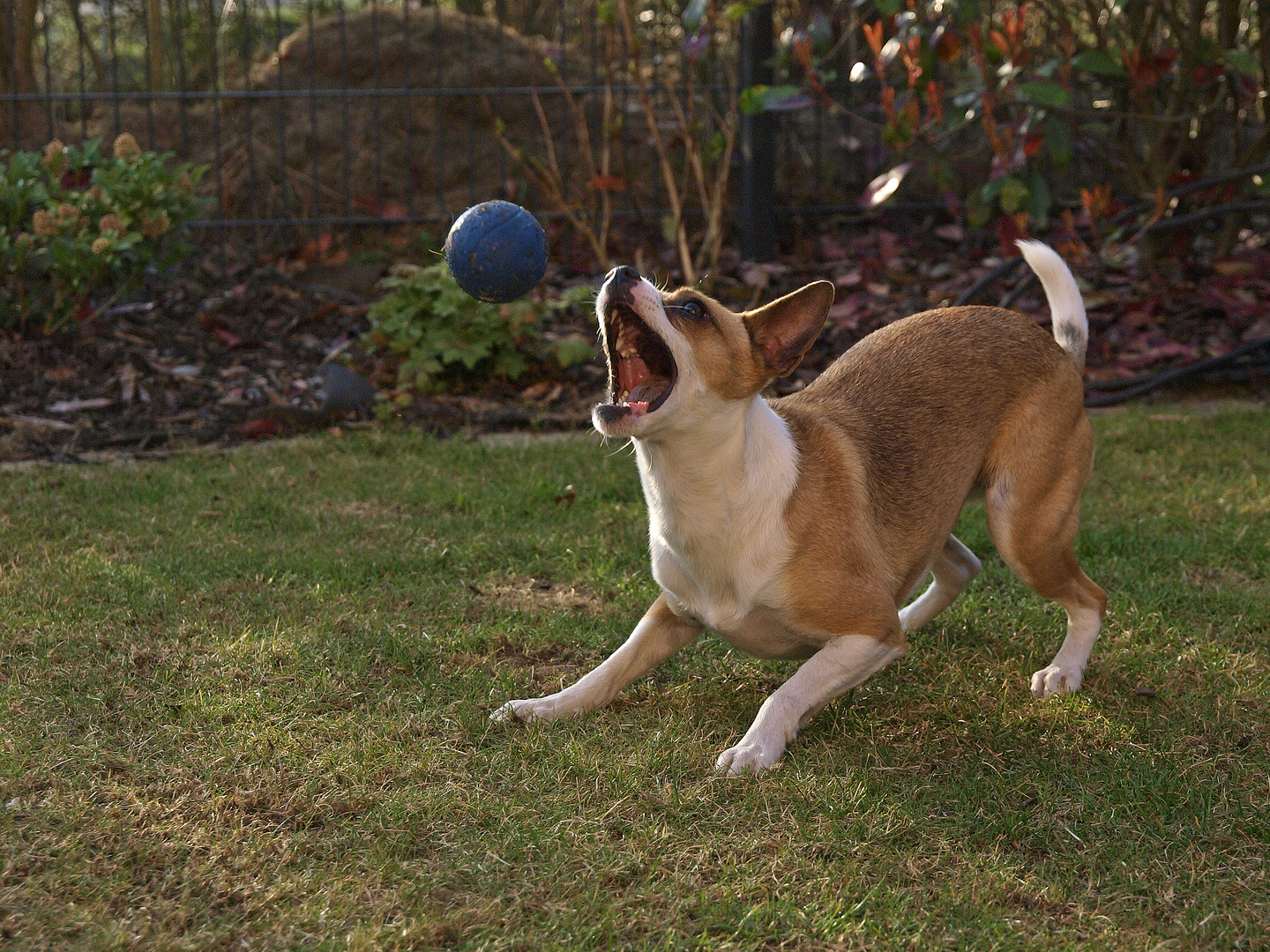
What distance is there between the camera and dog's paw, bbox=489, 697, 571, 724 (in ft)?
11.4

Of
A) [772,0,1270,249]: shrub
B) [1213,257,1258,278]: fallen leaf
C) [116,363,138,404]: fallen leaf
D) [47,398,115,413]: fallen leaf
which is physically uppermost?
[772,0,1270,249]: shrub

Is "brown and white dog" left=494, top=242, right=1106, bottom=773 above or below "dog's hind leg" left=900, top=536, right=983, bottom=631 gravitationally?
above

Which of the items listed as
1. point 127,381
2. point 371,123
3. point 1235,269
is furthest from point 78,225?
point 1235,269

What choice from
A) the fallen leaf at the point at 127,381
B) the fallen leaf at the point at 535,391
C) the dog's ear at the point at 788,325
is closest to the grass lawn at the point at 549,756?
the dog's ear at the point at 788,325

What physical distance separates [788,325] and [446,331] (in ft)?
12.8

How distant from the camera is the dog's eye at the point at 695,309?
134 inches

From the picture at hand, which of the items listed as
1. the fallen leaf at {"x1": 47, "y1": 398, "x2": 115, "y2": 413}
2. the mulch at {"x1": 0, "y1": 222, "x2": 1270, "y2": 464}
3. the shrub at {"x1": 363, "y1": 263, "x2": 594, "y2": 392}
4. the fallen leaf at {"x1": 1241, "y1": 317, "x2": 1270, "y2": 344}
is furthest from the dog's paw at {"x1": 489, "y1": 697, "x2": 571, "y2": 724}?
the fallen leaf at {"x1": 1241, "y1": 317, "x2": 1270, "y2": 344}

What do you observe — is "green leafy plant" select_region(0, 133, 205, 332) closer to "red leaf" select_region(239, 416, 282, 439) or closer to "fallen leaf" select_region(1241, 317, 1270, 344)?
"red leaf" select_region(239, 416, 282, 439)

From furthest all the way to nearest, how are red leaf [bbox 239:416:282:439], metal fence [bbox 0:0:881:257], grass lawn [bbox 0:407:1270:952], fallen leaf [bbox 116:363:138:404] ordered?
metal fence [bbox 0:0:881:257] → fallen leaf [bbox 116:363:138:404] → red leaf [bbox 239:416:282:439] → grass lawn [bbox 0:407:1270:952]

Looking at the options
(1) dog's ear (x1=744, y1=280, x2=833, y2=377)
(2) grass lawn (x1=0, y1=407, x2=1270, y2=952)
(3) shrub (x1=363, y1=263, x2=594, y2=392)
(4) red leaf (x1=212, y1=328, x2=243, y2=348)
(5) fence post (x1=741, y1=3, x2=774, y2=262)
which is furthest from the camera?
(5) fence post (x1=741, y1=3, x2=774, y2=262)

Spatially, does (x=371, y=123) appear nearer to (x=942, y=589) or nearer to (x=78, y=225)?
(x=78, y=225)

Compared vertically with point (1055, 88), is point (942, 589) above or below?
below

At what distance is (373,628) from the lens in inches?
159

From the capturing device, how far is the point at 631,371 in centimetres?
350
